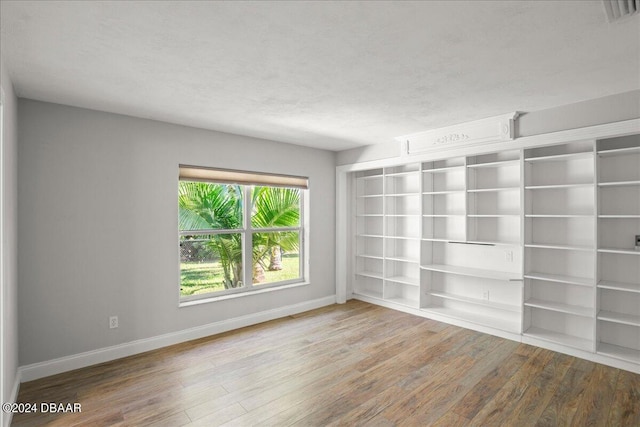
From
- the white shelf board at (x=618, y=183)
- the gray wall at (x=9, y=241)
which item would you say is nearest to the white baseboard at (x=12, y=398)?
the gray wall at (x=9, y=241)

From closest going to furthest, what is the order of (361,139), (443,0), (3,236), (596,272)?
1. (443,0)
2. (3,236)
3. (596,272)
4. (361,139)

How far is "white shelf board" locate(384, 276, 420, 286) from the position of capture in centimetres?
484

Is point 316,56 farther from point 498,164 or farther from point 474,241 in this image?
point 474,241

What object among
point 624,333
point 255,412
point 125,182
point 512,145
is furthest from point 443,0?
point 624,333

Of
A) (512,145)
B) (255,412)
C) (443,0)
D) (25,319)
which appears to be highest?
(443,0)

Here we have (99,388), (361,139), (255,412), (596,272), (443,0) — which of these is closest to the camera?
(443,0)

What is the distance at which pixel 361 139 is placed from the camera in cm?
468

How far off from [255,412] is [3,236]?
2103 millimetres

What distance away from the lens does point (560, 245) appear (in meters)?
3.69

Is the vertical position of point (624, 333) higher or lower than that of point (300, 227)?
lower

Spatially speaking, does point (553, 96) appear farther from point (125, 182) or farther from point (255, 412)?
point (125, 182)

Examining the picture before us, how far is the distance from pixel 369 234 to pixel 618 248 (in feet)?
10.4

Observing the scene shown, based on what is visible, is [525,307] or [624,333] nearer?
[624,333]

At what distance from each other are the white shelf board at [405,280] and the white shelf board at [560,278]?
1.48 m
